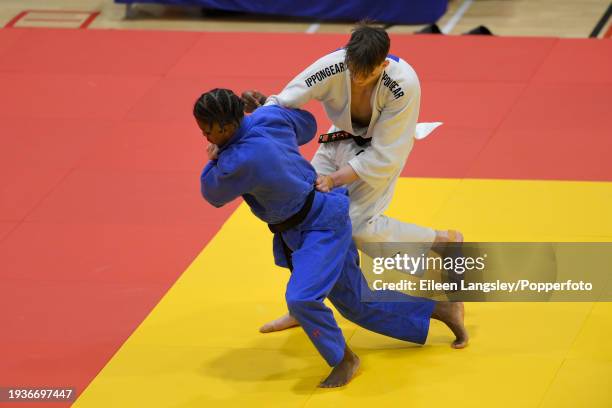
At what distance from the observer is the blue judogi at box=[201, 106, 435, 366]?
402 cm

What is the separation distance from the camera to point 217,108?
12.9ft

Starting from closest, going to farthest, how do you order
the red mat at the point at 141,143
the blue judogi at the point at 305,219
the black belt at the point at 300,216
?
the blue judogi at the point at 305,219
the black belt at the point at 300,216
the red mat at the point at 141,143

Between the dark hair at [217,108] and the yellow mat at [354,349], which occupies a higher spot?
the dark hair at [217,108]

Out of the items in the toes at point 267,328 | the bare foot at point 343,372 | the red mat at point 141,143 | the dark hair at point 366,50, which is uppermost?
the dark hair at point 366,50

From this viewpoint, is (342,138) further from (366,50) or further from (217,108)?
(217,108)

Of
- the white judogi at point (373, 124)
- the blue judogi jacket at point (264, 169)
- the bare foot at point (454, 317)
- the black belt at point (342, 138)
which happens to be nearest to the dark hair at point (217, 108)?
the blue judogi jacket at point (264, 169)

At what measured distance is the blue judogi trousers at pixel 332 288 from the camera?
162 inches

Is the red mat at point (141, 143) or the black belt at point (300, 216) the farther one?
the red mat at point (141, 143)

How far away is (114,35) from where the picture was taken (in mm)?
9039

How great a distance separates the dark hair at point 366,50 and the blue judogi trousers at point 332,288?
1.77 feet

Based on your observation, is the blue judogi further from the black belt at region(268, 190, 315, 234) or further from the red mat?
the red mat

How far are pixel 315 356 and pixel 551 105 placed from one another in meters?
3.31

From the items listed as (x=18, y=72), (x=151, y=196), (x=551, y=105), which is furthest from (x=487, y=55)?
(x=18, y=72)

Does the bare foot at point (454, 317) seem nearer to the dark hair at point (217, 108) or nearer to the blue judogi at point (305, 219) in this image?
the blue judogi at point (305, 219)
